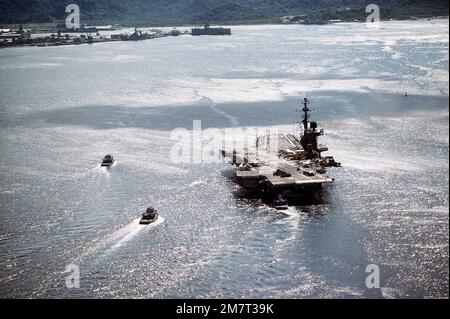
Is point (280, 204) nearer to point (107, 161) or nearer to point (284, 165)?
point (284, 165)

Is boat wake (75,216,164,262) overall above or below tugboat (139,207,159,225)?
below

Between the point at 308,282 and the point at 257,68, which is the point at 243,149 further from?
the point at 257,68

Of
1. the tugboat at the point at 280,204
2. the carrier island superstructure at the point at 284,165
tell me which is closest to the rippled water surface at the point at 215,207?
the tugboat at the point at 280,204

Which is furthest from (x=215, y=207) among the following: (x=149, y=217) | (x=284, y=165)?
(x=284, y=165)

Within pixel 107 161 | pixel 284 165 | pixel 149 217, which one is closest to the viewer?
pixel 149 217

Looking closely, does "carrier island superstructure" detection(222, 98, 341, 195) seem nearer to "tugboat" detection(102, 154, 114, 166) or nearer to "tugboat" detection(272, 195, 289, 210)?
"tugboat" detection(272, 195, 289, 210)

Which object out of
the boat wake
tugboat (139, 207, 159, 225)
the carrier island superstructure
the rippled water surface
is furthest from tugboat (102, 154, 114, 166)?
tugboat (139, 207, 159, 225)
